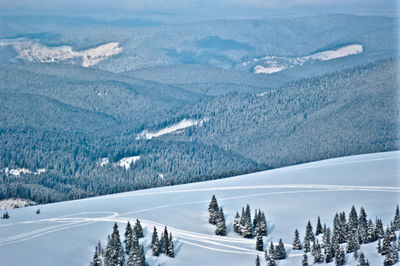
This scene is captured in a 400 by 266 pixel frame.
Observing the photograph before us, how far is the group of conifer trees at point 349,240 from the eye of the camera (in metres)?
93.4

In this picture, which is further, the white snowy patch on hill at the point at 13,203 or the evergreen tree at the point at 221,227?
the white snowy patch on hill at the point at 13,203

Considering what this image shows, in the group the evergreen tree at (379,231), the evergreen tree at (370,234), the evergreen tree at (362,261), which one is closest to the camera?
the evergreen tree at (362,261)

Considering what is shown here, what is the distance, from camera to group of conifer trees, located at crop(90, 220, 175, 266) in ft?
331

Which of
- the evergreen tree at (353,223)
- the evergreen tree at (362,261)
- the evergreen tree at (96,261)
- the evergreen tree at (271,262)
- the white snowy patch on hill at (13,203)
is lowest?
the white snowy patch on hill at (13,203)

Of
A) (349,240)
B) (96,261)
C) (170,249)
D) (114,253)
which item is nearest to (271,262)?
(349,240)

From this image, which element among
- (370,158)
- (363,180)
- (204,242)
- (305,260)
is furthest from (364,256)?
(370,158)

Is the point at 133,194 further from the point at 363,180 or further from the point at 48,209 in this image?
the point at 363,180

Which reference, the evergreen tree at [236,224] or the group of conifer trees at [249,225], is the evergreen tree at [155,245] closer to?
the group of conifer trees at [249,225]

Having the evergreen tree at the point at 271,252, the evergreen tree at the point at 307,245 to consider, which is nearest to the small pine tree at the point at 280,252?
the evergreen tree at the point at 271,252

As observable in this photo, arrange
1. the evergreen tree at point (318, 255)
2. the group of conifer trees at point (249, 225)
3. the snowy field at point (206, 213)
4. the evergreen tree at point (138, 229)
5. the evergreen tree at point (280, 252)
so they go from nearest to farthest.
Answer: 1. the evergreen tree at point (318, 255)
2. the evergreen tree at point (280, 252)
3. the snowy field at point (206, 213)
4. the evergreen tree at point (138, 229)
5. the group of conifer trees at point (249, 225)

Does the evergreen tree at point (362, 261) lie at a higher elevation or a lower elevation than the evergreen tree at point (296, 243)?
higher

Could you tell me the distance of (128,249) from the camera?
351ft

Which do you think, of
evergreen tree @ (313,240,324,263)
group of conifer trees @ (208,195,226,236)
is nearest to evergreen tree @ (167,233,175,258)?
group of conifer trees @ (208,195,226,236)

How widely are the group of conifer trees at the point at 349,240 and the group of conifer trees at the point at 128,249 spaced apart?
55.7 feet
